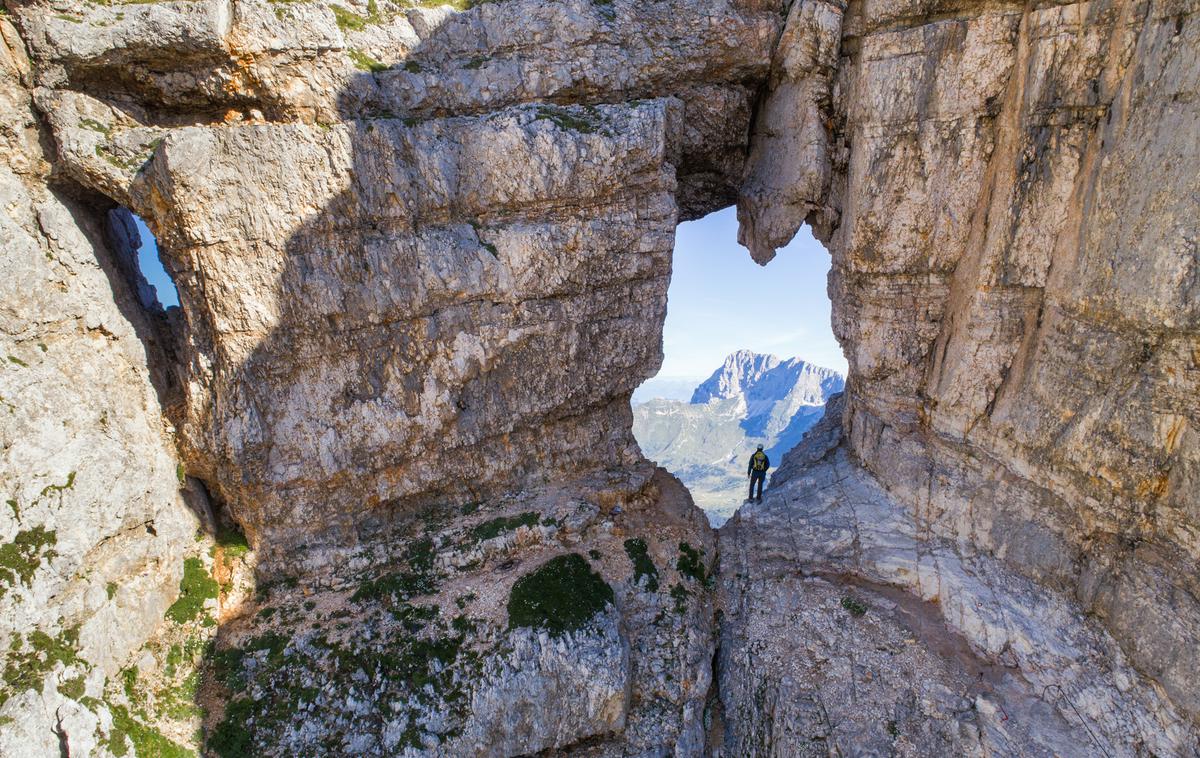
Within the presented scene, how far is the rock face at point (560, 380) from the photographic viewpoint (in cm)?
1603

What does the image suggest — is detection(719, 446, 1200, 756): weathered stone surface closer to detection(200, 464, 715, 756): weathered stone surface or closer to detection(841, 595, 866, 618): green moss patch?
detection(841, 595, 866, 618): green moss patch

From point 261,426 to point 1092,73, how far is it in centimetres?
3068

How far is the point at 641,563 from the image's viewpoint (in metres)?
22.5

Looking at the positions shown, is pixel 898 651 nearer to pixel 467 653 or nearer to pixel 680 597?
pixel 680 597

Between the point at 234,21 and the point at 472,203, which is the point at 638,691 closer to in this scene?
the point at 472,203

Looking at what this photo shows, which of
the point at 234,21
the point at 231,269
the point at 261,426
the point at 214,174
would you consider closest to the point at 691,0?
the point at 234,21

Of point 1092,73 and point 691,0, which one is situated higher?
point 691,0

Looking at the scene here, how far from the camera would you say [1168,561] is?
1523cm

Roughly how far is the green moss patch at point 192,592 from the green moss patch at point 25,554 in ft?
14.1

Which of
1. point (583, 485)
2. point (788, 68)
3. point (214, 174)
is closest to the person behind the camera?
point (214, 174)

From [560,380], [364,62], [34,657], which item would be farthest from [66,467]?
[364,62]

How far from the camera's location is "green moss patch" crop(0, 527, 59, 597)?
15.2 m

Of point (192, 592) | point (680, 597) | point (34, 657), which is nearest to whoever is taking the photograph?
point (34, 657)

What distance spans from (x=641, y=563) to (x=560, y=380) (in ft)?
27.9
